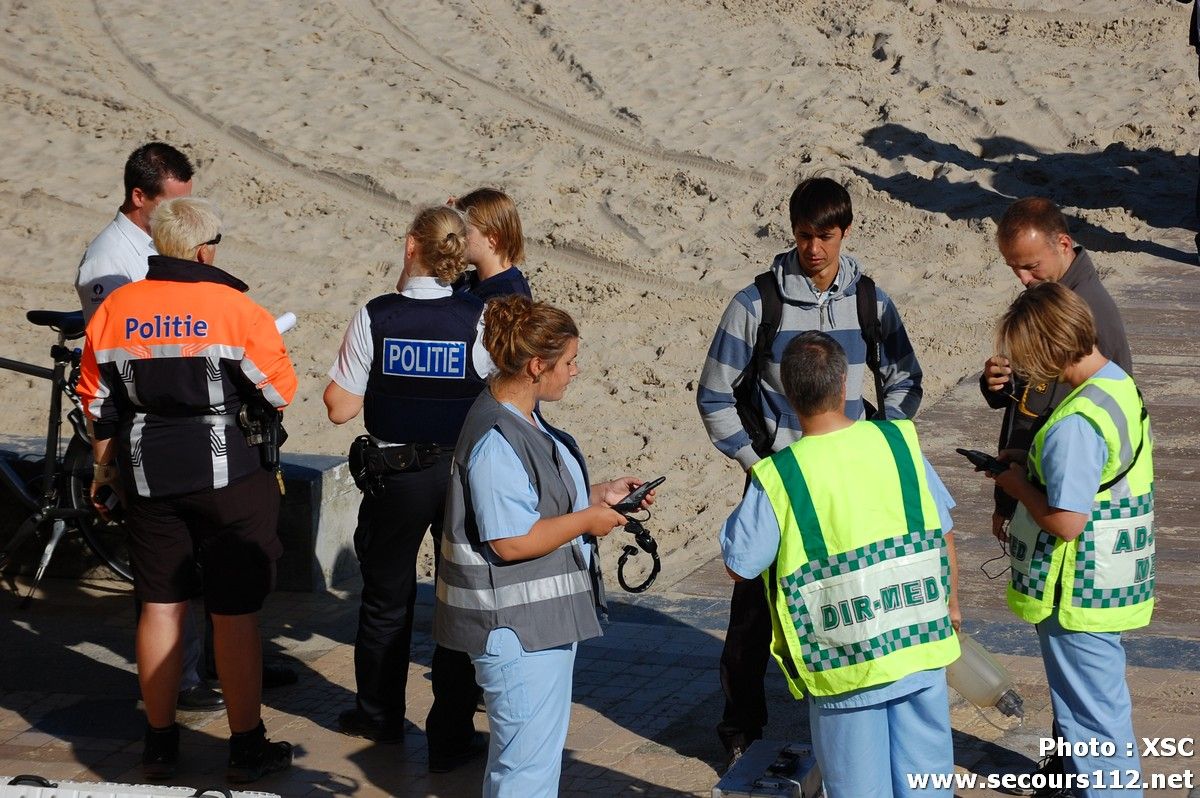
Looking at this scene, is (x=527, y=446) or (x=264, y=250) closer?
(x=527, y=446)

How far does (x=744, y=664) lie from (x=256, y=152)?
10.2m

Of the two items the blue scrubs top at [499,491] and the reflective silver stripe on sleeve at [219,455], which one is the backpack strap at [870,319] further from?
the reflective silver stripe on sleeve at [219,455]

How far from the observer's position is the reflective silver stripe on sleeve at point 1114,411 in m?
Result: 3.98

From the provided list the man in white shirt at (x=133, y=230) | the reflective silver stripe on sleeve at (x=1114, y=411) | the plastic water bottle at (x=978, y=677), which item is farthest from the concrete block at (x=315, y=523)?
the reflective silver stripe on sleeve at (x=1114, y=411)

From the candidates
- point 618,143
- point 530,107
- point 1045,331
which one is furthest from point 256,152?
point 1045,331

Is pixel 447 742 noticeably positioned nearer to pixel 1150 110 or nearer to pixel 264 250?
pixel 264 250

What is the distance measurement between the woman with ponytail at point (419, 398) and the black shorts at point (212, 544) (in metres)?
0.37

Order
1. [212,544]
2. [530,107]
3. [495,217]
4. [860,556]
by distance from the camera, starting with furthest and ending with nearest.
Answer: [530,107] → [495,217] → [212,544] → [860,556]

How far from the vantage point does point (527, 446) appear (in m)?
3.84

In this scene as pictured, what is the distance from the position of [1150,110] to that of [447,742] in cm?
1125

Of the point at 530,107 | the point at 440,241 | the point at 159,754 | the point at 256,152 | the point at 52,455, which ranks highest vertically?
the point at 530,107

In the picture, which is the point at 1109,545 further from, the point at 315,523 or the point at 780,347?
the point at 315,523

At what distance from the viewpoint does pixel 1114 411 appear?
3.99 metres

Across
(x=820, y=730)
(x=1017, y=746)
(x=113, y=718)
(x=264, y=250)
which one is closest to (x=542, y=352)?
(x=820, y=730)
